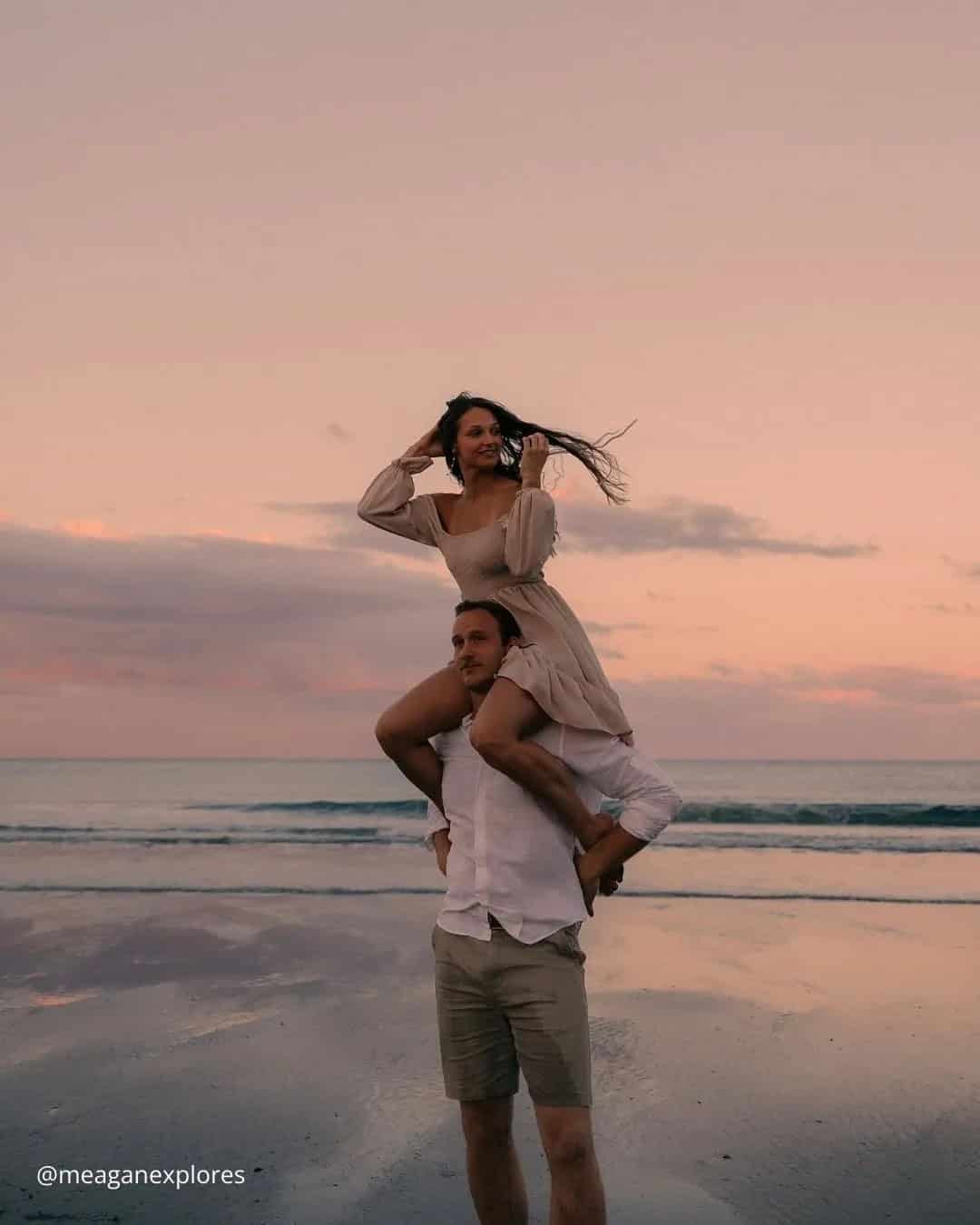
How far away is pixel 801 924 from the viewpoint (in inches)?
390

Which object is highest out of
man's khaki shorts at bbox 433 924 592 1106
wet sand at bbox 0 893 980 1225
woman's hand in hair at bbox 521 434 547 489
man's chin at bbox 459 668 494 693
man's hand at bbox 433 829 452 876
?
woman's hand in hair at bbox 521 434 547 489

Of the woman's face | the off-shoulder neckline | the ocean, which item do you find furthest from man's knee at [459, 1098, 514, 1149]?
the ocean

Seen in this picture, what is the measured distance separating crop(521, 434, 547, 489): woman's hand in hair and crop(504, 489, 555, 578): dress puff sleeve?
0.04 meters

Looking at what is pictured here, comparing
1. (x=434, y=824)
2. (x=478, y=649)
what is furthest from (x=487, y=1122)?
(x=478, y=649)

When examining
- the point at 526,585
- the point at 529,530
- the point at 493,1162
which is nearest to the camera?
the point at 493,1162

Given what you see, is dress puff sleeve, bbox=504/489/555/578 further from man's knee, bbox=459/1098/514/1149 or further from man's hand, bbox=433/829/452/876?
man's knee, bbox=459/1098/514/1149

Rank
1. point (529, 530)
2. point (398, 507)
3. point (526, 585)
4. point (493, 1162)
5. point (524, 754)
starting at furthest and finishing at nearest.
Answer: point (398, 507) < point (526, 585) < point (529, 530) < point (493, 1162) < point (524, 754)

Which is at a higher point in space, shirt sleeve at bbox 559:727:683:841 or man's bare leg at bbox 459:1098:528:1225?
shirt sleeve at bbox 559:727:683:841

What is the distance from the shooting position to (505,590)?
3424mm

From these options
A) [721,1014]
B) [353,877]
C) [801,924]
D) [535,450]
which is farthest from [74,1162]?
[353,877]

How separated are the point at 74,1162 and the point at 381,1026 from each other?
2245 mm

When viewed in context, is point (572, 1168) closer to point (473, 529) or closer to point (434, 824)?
point (434, 824)

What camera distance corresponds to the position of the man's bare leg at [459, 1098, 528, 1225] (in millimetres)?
3084

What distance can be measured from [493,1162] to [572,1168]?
29cm
